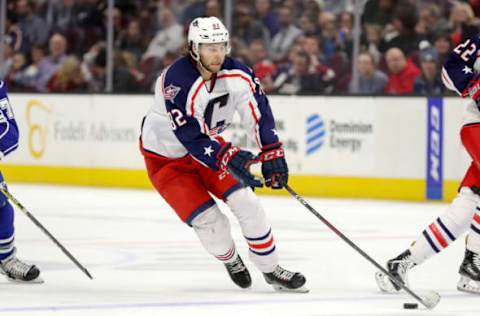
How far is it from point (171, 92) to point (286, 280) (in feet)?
3.23

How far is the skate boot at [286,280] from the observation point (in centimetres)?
530

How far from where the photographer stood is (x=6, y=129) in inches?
213

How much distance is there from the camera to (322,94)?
11.0m

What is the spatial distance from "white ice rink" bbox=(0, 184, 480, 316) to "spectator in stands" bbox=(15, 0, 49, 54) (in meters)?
3.32

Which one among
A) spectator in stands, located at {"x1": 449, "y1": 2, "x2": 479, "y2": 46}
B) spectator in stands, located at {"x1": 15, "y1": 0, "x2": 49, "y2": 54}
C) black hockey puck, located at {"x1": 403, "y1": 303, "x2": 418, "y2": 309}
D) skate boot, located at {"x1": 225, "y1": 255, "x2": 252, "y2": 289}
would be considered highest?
black hockey puck, located at {"x1": 403, "y1": 303, "x2": 418, "y2": 309}

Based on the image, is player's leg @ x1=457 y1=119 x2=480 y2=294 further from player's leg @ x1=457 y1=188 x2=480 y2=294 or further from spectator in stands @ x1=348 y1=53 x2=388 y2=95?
spectator in stands @ x1=348 y1=53 x2=388 y2=95

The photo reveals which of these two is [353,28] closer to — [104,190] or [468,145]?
[104,190]

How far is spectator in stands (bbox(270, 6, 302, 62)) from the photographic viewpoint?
11.4 m

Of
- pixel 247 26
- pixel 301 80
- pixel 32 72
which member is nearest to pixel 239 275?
pixel 301 80

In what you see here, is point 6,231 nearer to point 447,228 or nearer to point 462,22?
point 447,228

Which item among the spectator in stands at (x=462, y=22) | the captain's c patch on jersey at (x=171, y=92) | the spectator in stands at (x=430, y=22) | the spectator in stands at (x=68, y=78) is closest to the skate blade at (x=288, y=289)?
the captain's c patch on jersey at (x=171, y=92)

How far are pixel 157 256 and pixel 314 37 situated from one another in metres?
4.98

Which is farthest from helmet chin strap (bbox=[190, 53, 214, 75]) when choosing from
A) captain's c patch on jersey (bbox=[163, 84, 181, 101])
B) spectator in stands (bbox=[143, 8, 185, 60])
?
spectator in stands (bbox=[143, 8, 185, 60])

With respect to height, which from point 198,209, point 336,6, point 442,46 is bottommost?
point 442,46
